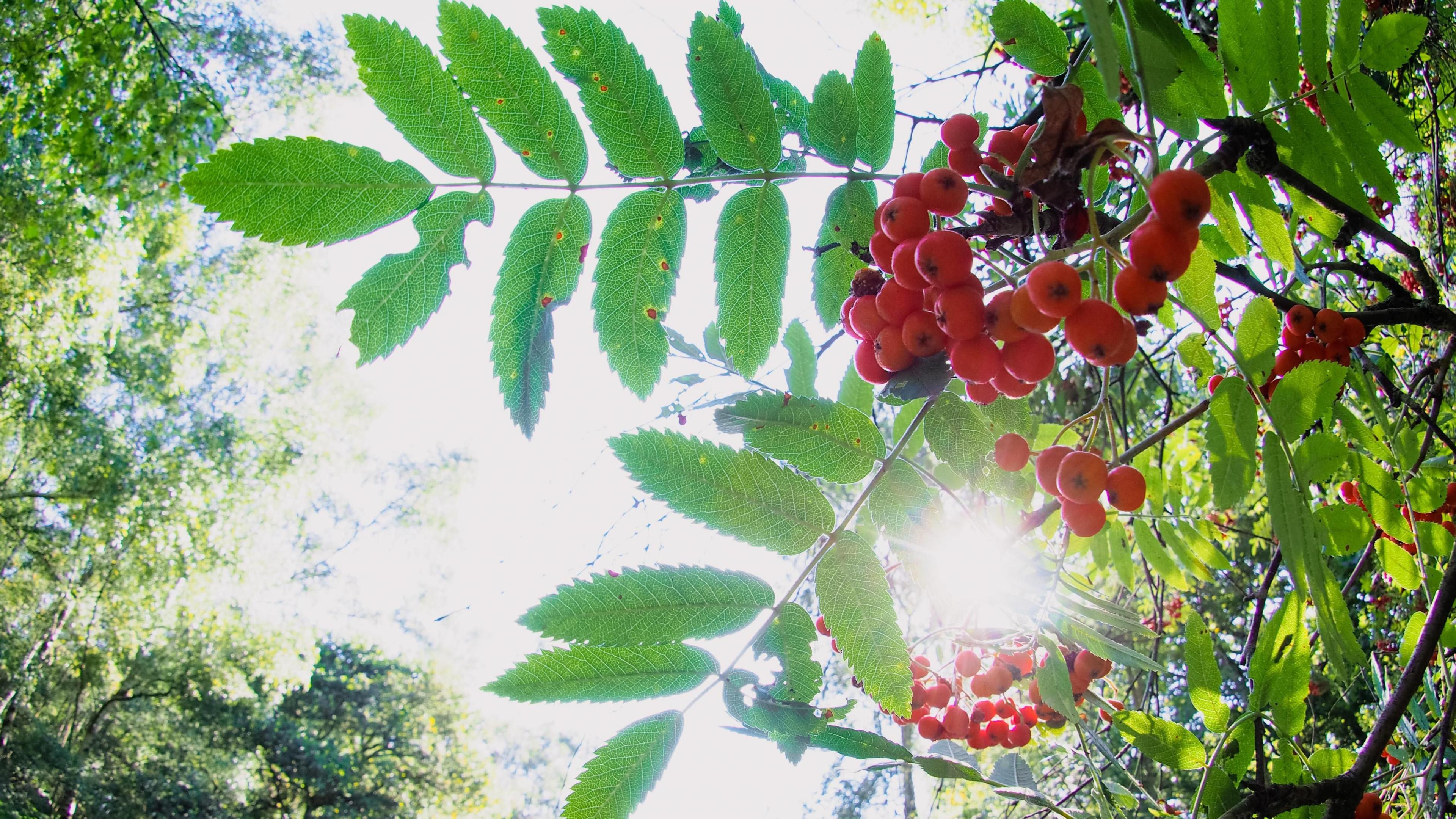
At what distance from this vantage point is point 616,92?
1.02 meters

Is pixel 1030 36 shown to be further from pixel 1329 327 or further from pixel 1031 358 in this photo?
pixel 1329 327

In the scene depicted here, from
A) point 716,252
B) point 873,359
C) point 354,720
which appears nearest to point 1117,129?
point 873,359

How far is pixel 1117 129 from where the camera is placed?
0.80m

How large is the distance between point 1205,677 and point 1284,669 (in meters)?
0.11

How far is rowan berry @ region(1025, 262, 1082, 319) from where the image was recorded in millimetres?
786

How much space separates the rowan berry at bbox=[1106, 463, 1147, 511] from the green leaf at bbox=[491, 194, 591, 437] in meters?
0.76

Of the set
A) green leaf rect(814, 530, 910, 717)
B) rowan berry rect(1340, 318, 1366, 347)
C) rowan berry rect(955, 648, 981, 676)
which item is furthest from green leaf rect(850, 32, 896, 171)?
rowan berry rect(955, 648, 981, 676)

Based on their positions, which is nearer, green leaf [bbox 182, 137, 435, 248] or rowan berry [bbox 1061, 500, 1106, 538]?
green leaf [bbox 182, 137, 435, 248]

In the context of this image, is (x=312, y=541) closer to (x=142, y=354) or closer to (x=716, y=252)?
(x=142, y=354)

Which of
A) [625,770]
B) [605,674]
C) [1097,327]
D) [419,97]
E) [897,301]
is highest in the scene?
[419,97]

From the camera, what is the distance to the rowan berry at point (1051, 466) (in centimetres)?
101

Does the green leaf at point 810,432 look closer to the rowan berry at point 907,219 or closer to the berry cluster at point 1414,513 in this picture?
the rowan berry at point 907,219

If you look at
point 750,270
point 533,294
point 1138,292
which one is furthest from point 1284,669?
point 533,294

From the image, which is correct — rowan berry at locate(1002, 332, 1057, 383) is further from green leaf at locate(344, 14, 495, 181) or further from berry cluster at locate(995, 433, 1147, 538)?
green leaf at locate(344, 14, 495, 181)
